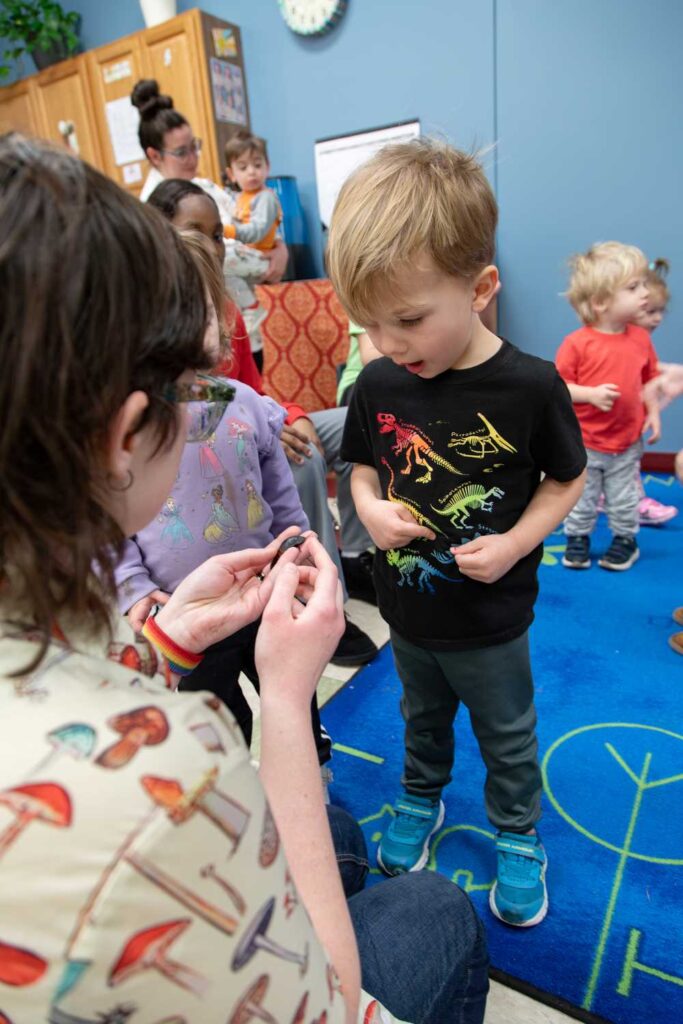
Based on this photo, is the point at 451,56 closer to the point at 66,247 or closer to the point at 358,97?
the point at 358,97

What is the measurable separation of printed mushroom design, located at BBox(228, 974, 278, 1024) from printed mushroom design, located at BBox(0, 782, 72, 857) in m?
0.17

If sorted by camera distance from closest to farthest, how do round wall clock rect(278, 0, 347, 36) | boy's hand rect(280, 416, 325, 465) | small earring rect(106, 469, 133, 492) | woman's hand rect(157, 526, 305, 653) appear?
small earring rect(106, 469, 133, 492)
woman's hand rect(157, 526, 305, 653)
boy's hand rect(280, 416, 325, 465)
round wall clock rect(278, 0, 347, 36)

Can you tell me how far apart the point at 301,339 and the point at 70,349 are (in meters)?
2.99

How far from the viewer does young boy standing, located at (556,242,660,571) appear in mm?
2221

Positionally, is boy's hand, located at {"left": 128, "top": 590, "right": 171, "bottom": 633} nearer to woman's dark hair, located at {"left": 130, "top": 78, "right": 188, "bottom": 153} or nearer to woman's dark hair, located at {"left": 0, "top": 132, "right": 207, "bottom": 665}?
woman's dark hair, located at {"left": 0, "top": 132, "right": 207, "bottom": 665}

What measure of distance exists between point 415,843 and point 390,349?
894 millimetres

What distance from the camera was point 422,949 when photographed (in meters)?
0.72

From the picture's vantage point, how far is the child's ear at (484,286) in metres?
0.93

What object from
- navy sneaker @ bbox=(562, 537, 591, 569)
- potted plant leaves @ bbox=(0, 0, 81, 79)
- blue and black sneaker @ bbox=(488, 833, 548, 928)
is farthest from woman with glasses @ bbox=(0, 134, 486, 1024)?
potted plant leaves @ bbox=(0, 0, 81, 79)

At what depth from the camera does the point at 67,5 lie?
434cm

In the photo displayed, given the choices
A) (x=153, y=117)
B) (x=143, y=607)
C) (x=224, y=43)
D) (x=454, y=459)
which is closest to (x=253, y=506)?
(x=143, y=607)

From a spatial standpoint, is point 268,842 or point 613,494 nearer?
point 268,842

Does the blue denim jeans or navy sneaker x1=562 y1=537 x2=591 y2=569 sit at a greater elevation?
the blue denim jeans

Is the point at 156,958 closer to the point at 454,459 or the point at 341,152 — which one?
the point at 454,459
